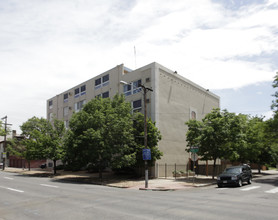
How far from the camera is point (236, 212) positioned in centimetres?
979

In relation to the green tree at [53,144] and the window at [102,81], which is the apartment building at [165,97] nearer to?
the window at [102,81]

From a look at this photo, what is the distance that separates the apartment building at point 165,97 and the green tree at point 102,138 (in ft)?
12.1

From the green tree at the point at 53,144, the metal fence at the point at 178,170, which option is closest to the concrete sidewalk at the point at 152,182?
the metal fence at the point at 178,170

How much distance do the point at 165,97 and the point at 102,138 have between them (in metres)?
10.7

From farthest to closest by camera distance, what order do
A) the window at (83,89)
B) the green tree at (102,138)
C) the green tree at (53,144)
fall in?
the window at (83,89) < the green tree at (53,144) < the green tree at (102,138)

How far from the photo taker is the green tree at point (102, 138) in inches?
955

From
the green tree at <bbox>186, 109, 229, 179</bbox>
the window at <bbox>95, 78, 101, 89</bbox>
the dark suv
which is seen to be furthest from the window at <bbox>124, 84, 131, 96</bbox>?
the dark suv

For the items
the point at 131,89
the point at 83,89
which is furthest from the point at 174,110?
the point at 83,89

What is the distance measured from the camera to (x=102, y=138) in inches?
960

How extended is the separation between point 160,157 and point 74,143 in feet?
31.2

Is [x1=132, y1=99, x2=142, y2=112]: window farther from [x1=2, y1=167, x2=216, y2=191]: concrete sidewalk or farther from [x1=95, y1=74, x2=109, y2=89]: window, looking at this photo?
[x1=2, y1=167, x2=216, y2=191]: concrete sidewalk

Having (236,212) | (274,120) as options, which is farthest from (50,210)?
(274,120)

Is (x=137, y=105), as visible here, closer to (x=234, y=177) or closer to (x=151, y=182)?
(x=151, y=182)

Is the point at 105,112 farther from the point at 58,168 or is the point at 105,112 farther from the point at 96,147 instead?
the point at 58,168
